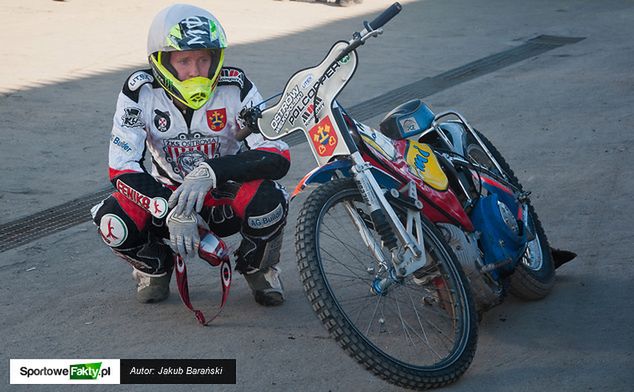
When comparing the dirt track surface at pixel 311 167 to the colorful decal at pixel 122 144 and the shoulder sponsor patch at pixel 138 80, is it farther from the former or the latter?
the shoulder sponsor patch at pixel 138 80

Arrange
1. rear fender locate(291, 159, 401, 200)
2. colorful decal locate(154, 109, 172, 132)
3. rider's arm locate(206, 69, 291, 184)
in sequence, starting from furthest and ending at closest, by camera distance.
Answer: colorful decal locate(154, 109, 172, 132) < rider's arm locate(206, 69, 291, 184) < rear fender locate(291, 159, 401, 200)

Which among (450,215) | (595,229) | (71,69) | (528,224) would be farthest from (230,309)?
(71,69)

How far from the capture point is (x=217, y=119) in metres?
4.57

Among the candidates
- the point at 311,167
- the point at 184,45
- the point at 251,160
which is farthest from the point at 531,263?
the point at 311,167

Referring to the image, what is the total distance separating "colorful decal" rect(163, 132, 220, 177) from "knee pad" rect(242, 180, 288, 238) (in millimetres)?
307

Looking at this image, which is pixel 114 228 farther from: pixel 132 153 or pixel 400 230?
pixel 400 230

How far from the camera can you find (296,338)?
4.32m

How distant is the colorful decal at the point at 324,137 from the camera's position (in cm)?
377

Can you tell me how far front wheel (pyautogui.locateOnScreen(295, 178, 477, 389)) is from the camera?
11.5 ft

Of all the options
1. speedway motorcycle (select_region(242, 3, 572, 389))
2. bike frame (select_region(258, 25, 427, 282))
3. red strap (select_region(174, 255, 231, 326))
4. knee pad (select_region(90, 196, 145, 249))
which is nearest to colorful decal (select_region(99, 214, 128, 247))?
knee pad (select_region(90, 196, 145, 249))

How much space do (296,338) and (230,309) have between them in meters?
0.48

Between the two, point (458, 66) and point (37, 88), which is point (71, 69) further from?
point (458, 66)

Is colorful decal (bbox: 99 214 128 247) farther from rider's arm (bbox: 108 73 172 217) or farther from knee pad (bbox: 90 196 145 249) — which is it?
rider's arm (bbox: 108 73 172 217)

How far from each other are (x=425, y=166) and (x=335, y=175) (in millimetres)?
462
